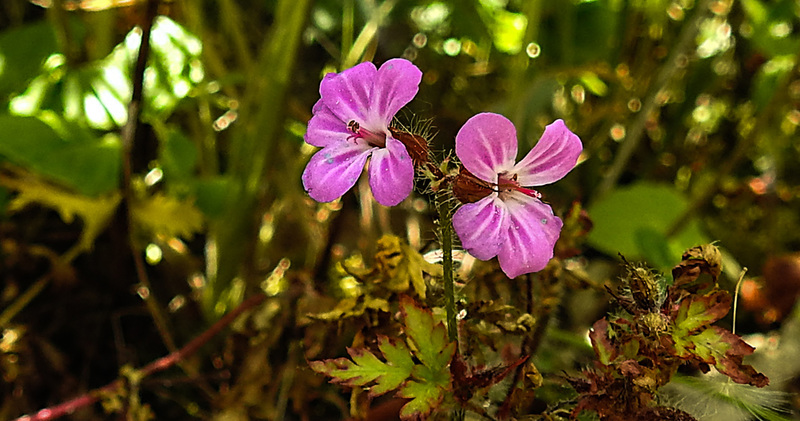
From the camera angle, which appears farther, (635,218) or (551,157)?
(635,218)

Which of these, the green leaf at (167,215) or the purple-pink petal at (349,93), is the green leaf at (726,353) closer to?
the purple-pink petal at (349,93)

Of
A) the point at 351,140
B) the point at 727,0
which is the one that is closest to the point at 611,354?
the point at 351,140

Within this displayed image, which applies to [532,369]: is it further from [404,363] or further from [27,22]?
[27,22]

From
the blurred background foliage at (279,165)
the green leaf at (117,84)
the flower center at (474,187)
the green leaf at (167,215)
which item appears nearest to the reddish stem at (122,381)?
the blurred background foliage at (279,165)

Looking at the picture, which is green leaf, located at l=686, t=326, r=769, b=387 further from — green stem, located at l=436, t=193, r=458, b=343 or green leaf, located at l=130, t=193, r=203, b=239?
green leaf, located at l=130, t=193, r=203, b=239

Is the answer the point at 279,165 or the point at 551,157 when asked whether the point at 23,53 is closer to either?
the point at 279,165

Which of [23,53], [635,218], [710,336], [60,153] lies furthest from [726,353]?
[23,53]
